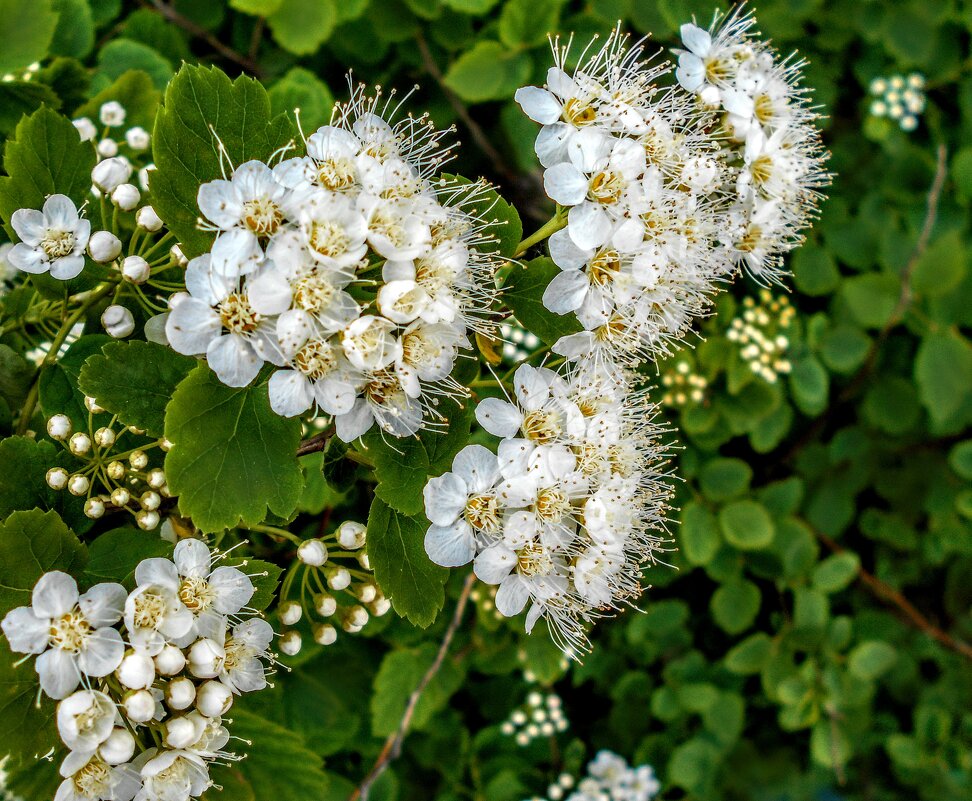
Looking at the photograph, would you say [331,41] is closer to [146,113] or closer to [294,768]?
[146,113]

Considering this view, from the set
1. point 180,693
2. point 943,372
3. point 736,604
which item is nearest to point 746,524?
point 736,604

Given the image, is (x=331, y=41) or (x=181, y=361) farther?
(x=331, y=41)

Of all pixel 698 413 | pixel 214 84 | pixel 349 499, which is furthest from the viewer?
pixel 698 413

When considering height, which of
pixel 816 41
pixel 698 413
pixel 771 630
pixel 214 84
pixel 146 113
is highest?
pixel 214 84

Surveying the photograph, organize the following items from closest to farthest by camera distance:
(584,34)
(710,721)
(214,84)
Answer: (214,84)
(584,34)
(710,721)

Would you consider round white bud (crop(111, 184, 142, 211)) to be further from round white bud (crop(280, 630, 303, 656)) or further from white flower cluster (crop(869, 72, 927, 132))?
white flower cluster (crop(869, 72, 927, 132))

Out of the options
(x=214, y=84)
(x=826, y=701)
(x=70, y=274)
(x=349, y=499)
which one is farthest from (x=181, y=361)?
(x=826, y=701)

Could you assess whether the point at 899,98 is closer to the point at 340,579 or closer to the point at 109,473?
the point at 340,579
